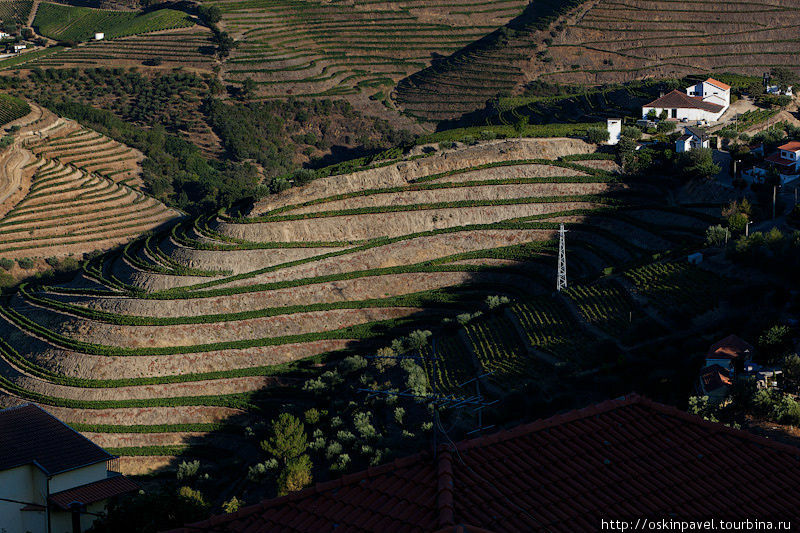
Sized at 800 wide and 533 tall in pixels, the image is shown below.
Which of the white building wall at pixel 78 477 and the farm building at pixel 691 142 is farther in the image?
the farm building at pixel 691 142

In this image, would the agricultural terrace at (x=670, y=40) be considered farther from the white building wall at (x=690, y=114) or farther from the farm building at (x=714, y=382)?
the farm building at (x=714, y=382)

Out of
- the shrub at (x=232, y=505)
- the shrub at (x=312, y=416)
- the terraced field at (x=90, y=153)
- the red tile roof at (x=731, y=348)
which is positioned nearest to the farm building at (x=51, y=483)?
the shrub at (x=232, y=505)

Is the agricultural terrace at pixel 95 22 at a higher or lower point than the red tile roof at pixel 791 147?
higher

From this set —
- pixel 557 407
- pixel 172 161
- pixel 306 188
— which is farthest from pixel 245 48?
pixel 557 407

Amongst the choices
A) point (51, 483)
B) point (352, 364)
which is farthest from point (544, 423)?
point (352, 364)

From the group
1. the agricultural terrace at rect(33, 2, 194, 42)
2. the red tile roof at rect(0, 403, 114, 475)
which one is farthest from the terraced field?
the red tile roof at rect(0, 403, 114, 475)

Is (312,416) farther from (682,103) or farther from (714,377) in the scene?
(682,103)
